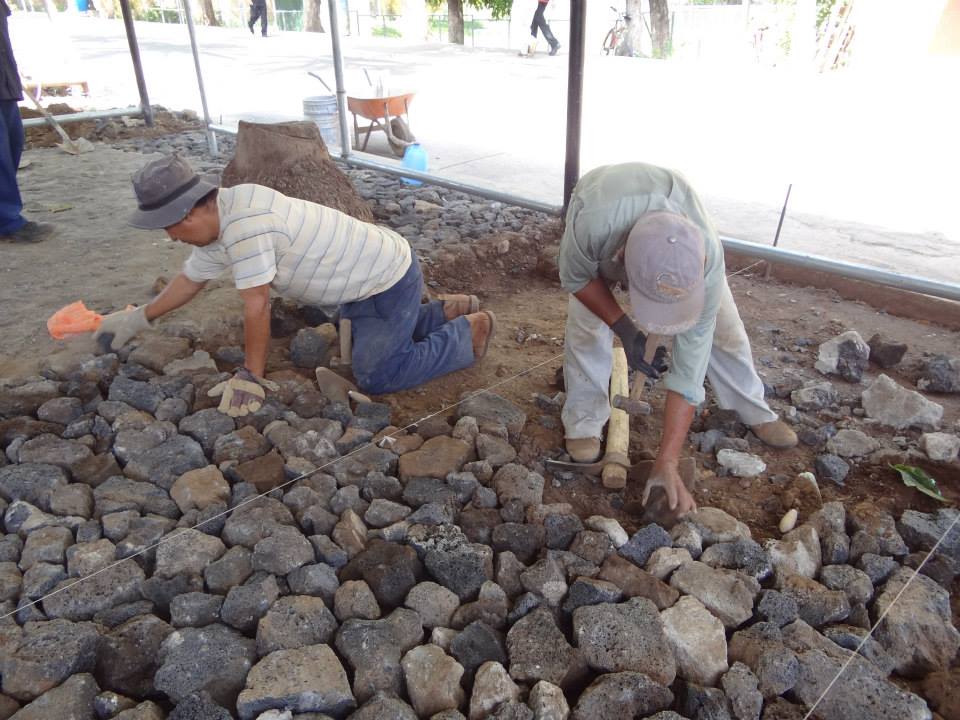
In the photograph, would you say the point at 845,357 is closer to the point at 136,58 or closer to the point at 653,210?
the point at 653,210

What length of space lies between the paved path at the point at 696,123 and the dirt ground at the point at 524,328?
1069 millimetres

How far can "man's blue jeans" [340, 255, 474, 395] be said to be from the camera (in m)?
2.87

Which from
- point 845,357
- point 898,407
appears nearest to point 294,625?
point 898,407

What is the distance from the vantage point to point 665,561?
6.52 ft

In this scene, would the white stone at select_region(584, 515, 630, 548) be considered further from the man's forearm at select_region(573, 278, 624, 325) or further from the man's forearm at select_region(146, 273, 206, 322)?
the man's forearm at select_region(146, 273, 206, 322)

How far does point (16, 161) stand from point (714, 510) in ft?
16.1

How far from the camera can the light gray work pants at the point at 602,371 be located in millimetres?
2527

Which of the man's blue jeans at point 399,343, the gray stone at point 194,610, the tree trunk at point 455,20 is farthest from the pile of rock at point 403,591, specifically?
the tree trunk at point 455,20

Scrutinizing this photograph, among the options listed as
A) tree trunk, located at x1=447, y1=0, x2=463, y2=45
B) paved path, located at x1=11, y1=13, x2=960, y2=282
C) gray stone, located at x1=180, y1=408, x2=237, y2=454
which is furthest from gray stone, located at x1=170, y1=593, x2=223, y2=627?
tree trunk, located at x1=447, y1=0, x2=463, y2=45

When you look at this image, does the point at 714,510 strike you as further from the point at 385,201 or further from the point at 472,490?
the point at 385,201

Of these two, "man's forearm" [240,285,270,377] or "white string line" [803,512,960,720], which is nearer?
"white string line" [803,512,960,720]

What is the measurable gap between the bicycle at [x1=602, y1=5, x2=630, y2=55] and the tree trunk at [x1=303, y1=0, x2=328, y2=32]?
10859 millimetres

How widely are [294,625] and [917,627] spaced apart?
155cm

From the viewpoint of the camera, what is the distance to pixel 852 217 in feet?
17.1
